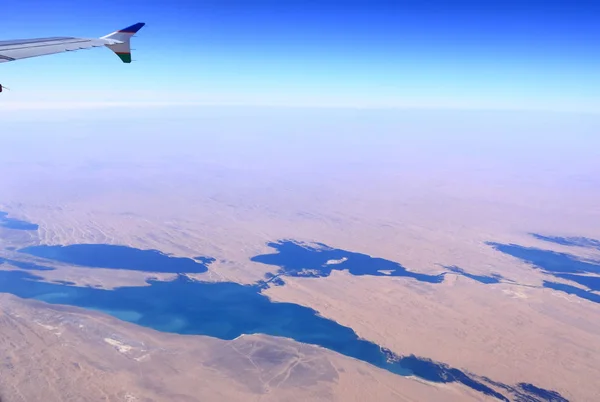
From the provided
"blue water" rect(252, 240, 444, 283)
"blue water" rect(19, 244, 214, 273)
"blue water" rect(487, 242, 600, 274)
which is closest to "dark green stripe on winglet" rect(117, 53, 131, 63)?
"blue water" rect(252, 240, 444, 283)

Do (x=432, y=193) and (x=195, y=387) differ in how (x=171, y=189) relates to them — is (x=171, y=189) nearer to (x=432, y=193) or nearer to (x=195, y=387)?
(x=432, y=193)

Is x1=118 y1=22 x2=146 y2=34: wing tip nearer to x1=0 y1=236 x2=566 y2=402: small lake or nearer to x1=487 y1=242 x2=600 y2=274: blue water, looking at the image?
x1=0 y1=236 x2=566 y2=402: small lake

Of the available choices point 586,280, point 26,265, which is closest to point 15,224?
point 26,265

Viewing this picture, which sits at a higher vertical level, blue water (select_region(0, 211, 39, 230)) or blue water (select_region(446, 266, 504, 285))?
blue water (select_region(446, 266, 504, 285))

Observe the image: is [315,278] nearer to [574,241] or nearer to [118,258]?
[118,258]

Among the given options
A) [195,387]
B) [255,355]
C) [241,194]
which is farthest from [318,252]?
[241,194]

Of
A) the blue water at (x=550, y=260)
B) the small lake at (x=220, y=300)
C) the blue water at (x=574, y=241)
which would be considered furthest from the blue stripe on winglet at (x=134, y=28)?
the blue water at (x=574, y=241)

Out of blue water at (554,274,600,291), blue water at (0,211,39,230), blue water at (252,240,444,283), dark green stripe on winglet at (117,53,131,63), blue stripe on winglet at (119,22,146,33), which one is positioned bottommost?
blue water at (0,211,39,230)
